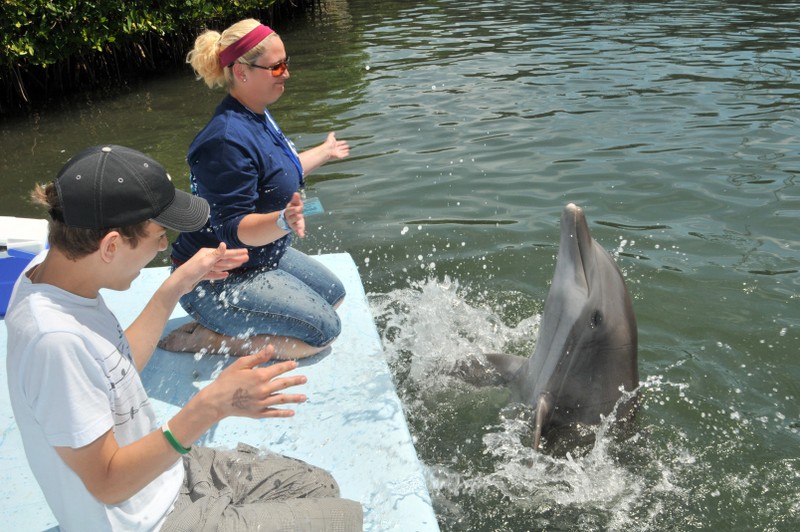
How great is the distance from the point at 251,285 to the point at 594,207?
425 centimetres

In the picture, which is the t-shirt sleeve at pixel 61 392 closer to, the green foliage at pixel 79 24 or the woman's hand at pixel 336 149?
the woman's hand at pixel 336 149

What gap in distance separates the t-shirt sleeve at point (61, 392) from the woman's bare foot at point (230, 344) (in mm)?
2248

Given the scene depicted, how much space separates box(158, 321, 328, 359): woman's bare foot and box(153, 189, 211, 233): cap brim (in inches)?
64.8

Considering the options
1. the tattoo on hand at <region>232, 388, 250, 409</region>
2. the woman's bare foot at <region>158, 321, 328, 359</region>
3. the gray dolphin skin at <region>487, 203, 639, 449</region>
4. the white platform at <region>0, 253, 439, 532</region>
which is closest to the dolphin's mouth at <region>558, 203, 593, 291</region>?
the gray dolphin skin at <region>487, 203, 639, 449</region>

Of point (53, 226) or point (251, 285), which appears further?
point (251, 285)

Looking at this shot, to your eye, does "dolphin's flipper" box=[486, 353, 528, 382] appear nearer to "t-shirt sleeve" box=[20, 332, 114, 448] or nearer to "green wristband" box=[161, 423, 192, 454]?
"green wristband" box=[161, 423, 192, 454]

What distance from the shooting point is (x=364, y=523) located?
3131 mm

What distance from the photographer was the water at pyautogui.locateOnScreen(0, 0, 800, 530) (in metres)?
4.11

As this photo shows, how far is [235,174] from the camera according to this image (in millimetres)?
4129

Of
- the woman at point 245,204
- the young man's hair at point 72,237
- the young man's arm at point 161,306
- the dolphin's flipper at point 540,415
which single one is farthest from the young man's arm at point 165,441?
the dolphin's flipper at point 540,415

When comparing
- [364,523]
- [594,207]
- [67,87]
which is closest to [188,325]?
[364,523]

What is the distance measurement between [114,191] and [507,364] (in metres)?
2.87

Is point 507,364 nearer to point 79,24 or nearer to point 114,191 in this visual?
point 114,191

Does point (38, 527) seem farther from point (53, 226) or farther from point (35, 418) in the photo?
point (53, 226)
